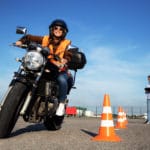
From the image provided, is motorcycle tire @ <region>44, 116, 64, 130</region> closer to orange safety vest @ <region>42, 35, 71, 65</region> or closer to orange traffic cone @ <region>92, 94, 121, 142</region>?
orange traffic cone @ <region>92, 94, 121, 142</region>

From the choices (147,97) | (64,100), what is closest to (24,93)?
(64,100)

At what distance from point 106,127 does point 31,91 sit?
5.18 feet

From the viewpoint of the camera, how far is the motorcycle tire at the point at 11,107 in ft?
17.7

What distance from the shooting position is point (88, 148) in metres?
4.59

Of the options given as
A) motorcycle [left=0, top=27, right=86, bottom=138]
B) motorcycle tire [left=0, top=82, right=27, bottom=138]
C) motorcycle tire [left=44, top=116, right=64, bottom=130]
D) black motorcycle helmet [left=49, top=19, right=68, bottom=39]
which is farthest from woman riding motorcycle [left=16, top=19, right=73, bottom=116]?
motorcycle tire [left=0, top=82, right=27, bottom=138]

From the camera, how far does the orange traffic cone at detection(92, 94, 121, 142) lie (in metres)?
5.91

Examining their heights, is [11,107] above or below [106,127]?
above

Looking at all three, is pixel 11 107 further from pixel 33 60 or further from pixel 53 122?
pixel 53 122

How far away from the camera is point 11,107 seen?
5398 millimetres

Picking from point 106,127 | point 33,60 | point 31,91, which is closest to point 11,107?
point 31,91

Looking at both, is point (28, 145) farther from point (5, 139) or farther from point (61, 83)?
point (61, 83)

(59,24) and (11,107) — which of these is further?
(59,24)

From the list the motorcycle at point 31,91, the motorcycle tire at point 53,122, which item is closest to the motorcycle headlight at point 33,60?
the motorcycle at point 31,91

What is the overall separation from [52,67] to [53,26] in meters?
0.95
